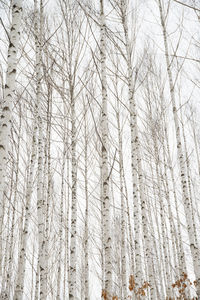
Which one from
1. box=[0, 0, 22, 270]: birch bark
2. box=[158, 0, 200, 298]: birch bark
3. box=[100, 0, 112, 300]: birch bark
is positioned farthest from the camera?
box=[158, 0, 200, 298]: birch bark

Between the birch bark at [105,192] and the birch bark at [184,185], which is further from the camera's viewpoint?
the birch bark at [184,185]

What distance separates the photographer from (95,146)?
7.32 metres

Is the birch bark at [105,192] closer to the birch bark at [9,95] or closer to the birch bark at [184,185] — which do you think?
the birch bark at [9,95]

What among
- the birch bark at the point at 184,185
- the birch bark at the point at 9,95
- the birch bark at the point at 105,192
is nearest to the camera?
the birch bark at the point at 9,95

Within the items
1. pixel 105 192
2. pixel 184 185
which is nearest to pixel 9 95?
Answer: pixel 105 192

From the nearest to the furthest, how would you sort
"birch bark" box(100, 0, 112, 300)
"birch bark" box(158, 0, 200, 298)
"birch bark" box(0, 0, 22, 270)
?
"birch bark" box(0, 0, 22, 270)
"birch bark" box(100, 0, 112, 300)
"birch bark" box(158, 0, 200, 298)

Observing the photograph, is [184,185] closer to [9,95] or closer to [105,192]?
[105,192]

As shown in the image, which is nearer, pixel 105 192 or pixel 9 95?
pixel 9 95

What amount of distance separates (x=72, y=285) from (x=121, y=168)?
385cm

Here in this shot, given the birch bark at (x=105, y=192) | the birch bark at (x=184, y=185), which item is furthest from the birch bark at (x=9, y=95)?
the birch bark at (x=184, y=185)

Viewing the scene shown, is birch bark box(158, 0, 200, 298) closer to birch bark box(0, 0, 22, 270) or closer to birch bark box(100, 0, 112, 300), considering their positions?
birch bark box(100, 0, 112, 300)

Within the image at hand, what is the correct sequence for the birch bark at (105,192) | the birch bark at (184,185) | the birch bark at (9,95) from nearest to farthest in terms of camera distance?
the birch bark at (9,95) → the birch bark at (105,192) → the birch bark at (184,185)

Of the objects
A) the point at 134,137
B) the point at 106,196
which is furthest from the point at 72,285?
the point at 134,137

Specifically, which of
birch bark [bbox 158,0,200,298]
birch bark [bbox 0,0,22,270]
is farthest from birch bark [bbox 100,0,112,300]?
birch bark [bbox 158,0,200,298]
